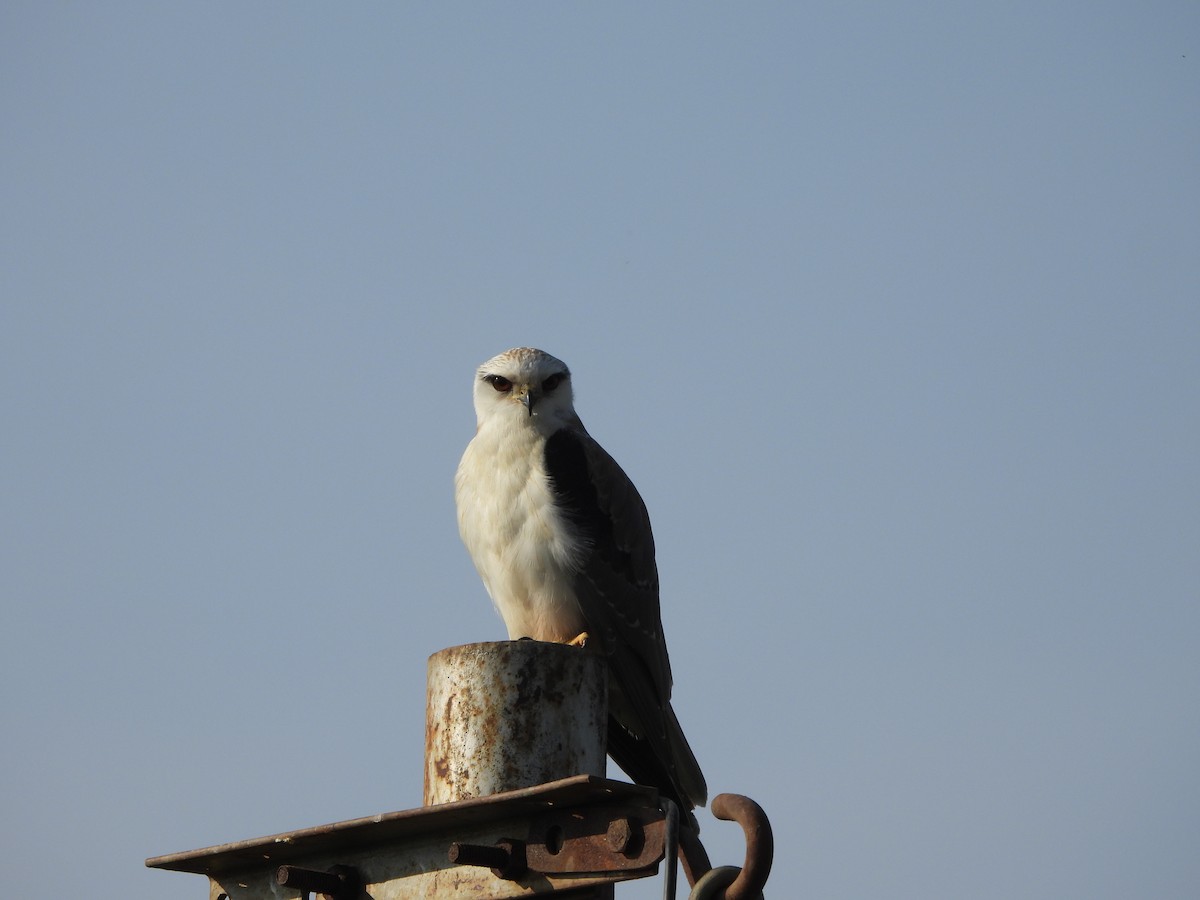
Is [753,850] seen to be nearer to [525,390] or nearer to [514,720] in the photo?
[514,720]

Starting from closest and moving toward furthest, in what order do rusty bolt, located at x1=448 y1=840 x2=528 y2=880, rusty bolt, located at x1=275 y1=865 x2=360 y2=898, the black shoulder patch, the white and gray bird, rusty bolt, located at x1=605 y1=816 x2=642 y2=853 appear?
rusty bolt, located at x1=605 y1=816 x2=642 y2=853, rusty bolt, located at x1=448 y1=840 x2=528 y2=880, rusty bolt, located at x1=275 y1=865 x2=360 y2=898, the white and gray bird, the black shoulder patch

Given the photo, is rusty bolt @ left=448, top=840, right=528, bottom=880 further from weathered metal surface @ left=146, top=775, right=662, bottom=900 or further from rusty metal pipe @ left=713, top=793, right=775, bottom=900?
rusty metal pipe @ left=713, top=793, right=775, bottom=900

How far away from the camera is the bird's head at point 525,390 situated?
7.61 meters

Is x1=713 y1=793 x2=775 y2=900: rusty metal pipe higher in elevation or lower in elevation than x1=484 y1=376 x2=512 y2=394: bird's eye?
lower

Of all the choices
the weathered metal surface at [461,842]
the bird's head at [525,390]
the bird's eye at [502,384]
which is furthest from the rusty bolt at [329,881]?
the bird's eye at [502,384]

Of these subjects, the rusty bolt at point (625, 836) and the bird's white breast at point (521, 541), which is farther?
the bird's white breast at point (521, 541)

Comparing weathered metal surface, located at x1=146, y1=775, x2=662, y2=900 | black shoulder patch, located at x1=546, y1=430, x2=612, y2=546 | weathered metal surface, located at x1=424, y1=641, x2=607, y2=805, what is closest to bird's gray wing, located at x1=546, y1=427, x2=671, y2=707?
black shoulder patch, located at x1=546, y1=430, x2=612, y2=546

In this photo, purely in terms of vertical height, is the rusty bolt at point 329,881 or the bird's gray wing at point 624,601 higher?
the bird's gray wing at point 624,601

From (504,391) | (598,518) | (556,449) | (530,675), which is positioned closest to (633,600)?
(598,518)

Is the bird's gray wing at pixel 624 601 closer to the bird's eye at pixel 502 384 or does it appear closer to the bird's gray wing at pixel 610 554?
the bird's gray wing at pixel 610 554

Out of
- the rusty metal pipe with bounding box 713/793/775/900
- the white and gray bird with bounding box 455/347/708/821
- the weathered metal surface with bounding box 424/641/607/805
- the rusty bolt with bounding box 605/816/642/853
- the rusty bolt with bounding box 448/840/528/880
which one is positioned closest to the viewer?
the rusty metal pipe with bounding box 713/793/775/900

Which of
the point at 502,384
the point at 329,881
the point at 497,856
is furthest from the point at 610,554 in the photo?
the point at 497,856

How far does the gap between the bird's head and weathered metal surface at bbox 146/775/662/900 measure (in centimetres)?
413

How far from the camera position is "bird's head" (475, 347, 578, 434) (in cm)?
761
